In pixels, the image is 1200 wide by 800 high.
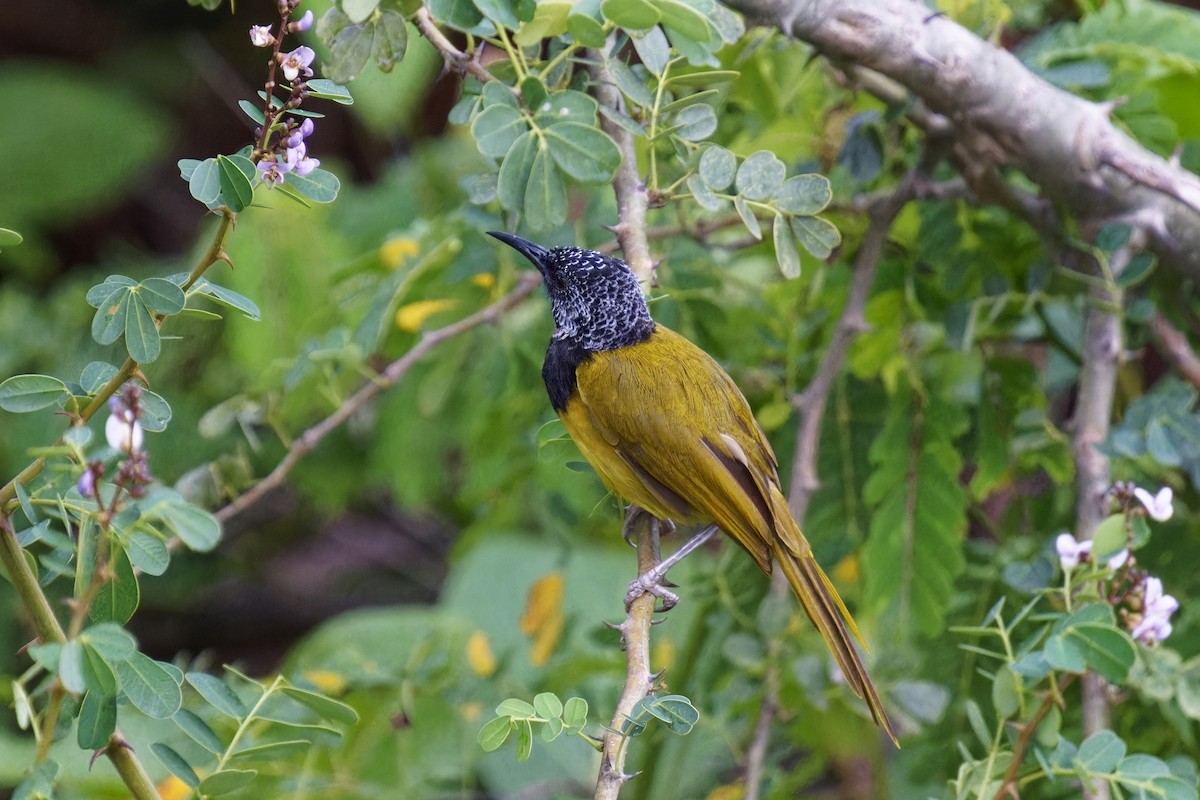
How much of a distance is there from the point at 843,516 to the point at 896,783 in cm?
118

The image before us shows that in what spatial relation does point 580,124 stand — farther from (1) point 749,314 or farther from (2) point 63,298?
(2) point 63,298

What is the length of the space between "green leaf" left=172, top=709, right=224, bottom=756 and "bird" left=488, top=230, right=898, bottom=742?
31.9 inches

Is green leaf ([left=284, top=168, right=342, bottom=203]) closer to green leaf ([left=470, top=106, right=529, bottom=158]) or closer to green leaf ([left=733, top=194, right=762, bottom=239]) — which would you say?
green leaf ([left=470, top=106, right=529, bottom=158])

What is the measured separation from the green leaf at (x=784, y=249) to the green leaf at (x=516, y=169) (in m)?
0.40

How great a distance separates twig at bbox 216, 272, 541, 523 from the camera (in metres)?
2.18

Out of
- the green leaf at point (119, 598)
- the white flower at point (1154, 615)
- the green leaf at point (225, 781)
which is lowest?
the green leaf at point (225, 781)

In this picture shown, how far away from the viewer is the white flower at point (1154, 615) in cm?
177

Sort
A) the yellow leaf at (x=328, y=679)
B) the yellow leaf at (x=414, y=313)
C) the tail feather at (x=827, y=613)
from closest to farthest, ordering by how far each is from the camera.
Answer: the tail feather at (x=827, y=613) < the yellow leaf at (x=328, y=679) < the yellow leaf at (x=414, y=313)

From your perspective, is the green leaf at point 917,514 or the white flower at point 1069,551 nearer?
the white flower at point 1069,551

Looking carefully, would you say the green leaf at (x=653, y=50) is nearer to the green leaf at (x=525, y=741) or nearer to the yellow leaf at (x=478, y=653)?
the green leaf at (x=525, y=741)

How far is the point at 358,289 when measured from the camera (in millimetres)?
2775

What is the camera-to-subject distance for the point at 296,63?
4.53 ft

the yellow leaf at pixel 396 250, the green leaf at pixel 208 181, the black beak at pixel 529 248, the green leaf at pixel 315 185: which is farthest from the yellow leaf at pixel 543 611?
the green leaf at pixel 208 181

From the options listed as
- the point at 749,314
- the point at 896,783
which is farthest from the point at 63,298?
the point at 896,783
